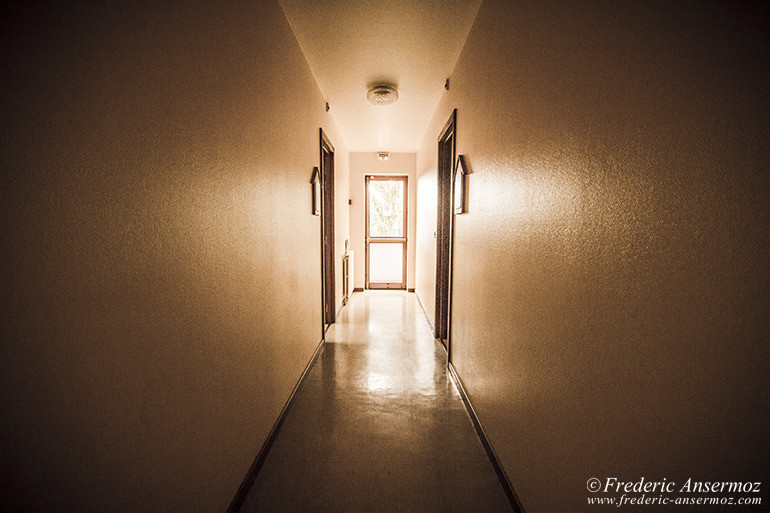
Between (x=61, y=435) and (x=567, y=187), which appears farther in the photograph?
(x=567, y=187)

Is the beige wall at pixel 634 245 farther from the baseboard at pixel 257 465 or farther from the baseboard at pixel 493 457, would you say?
the baseboard at pixel 257 465

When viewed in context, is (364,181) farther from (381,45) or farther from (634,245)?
(634,245)

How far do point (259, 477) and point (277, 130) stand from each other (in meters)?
2.02

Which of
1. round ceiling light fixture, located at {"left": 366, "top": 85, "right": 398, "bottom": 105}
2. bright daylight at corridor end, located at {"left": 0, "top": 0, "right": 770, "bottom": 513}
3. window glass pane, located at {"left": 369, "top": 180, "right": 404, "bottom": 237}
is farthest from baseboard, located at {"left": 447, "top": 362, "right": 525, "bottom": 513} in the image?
window glass pane, located at {"left": 369, "top": 180, "right": 404, "bottom": 237}

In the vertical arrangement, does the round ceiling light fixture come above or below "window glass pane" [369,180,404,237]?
above

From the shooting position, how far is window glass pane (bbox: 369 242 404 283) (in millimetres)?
6355

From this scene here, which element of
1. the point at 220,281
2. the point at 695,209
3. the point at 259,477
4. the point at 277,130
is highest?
the point at 277,130

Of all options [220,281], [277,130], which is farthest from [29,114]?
[277,130]

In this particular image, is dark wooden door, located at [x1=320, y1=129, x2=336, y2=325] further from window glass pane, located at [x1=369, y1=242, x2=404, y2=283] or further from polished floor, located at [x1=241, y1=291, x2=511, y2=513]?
window glass pane, located at [x1=369, y1=242, x2=404, y2=283]

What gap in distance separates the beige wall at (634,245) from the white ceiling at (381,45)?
729mm

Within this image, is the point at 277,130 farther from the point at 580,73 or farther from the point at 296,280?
the point at 580,73

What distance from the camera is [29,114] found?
61cm

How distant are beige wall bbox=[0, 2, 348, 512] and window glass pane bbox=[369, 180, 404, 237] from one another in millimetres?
4589

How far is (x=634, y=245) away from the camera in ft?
2.56
